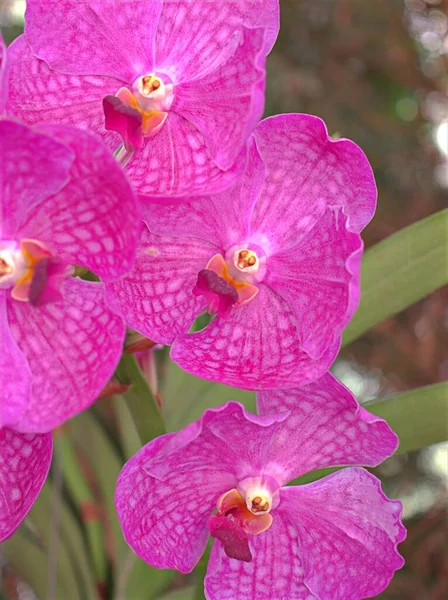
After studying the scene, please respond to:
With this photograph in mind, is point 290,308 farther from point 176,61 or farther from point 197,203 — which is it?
point 176,61

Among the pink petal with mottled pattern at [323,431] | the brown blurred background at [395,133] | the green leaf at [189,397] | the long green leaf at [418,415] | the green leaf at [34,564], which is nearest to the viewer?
the pink petal with mottled pattern at [323,431]

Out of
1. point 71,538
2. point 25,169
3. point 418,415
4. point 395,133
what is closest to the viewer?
point 25,169

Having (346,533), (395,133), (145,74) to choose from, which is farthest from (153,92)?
(395,133)

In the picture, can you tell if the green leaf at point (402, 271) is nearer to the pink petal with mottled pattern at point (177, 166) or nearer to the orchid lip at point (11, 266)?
the pink petal with mottled pattern at point (177, 166)

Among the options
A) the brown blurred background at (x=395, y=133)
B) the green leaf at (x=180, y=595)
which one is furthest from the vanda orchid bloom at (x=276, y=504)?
the brown blurred background at (x=395, y=133)

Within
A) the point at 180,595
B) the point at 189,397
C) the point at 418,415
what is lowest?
the point at 180,595

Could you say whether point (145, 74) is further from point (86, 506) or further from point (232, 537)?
point (86, 506)

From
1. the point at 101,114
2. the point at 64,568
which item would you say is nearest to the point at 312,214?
the point at 101,114
